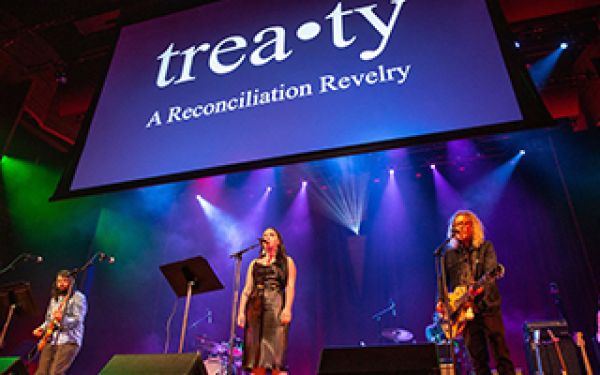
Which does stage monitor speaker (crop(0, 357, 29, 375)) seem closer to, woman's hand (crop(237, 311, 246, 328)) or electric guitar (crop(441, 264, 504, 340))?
woman's hand (crop(237, 311, 246, 328))

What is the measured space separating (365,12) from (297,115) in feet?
4.04

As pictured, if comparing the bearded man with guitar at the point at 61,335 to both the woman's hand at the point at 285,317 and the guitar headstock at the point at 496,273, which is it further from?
the guitar headstock at the point at 496,273

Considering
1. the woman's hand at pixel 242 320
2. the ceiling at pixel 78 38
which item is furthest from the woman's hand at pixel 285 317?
the ceiling at pixel 78 38

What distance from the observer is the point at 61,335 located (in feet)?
15.1

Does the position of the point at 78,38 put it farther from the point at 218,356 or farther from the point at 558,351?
the point at 558,351

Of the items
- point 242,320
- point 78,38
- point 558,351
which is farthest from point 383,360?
point 78,38

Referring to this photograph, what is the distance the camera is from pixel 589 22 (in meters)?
6.27

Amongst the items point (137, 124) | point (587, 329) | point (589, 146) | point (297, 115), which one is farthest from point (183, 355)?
point (589, 146)

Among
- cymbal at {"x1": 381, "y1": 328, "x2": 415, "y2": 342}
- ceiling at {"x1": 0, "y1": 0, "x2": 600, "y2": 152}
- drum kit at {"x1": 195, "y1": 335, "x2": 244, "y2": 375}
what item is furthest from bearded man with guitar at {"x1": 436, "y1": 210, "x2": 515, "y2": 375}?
drum kit at {"x1": 195, "y1": 335, "x2": 244, "y2": 375}

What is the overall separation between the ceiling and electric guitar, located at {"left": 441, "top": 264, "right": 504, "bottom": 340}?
344 cm

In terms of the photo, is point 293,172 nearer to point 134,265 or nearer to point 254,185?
point 254,185

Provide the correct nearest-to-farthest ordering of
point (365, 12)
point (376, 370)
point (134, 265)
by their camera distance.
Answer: point (376, 370), point (365, 12), point (134, 265)

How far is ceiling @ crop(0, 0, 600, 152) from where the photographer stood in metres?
5.31

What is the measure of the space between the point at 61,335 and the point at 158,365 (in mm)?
2517
